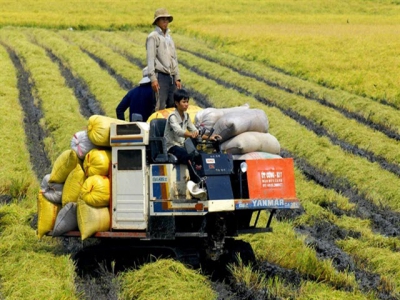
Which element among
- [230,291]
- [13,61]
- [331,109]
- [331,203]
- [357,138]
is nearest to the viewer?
[230,291]

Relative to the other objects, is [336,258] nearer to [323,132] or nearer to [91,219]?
[91,219]

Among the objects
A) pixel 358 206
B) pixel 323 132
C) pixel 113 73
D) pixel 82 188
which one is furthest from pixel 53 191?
pixel 113 73

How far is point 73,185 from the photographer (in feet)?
29.5

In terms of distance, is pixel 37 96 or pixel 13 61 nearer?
pixel 37 96

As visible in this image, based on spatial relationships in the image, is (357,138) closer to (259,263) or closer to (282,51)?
(259,263)

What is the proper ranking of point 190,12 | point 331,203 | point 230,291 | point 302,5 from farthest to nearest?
point 302,5, point 190,12, point 331,203, point 230,291

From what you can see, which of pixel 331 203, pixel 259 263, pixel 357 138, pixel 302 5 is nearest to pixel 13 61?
pixel 357 138

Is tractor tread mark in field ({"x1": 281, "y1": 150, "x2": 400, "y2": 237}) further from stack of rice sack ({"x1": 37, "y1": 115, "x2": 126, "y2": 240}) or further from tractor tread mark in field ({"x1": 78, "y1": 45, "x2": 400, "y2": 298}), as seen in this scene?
stack of rice sack ({"x1": 37, "y1": 115, "x2": 126, "y2": 240})

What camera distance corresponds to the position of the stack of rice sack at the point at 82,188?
28.5 ft

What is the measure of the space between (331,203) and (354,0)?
5854cm

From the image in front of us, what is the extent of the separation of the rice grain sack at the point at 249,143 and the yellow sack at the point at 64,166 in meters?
1.63

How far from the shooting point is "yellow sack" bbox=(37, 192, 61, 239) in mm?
9141

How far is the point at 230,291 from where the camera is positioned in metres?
7.84

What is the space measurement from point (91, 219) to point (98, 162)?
599mm
